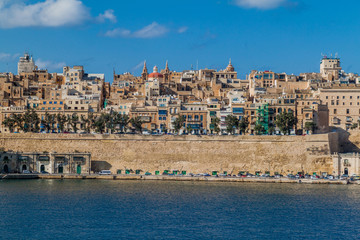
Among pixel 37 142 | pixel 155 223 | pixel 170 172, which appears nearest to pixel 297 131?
pixel 170 172

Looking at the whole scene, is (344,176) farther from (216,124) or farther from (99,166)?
(99,166)

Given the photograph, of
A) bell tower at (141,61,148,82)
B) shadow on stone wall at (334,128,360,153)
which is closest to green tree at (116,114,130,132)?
shadow on stone wall at (334,128,360,153)

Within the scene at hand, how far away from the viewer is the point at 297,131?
79812 mm

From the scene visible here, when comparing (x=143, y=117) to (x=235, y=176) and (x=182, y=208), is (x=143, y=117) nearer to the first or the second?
(x=235, y=176)

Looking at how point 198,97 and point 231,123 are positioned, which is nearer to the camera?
point 231,123

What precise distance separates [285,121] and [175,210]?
94.9 ft

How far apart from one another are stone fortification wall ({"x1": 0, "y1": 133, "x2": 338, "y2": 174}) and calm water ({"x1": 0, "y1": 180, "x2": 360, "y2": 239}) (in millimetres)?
6762

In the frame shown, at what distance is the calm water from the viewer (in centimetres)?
4391

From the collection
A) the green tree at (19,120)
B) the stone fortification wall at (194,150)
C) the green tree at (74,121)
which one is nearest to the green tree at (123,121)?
the stone fortification wall at (194,150)

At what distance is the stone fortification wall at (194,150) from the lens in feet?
235

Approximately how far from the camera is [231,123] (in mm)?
77000

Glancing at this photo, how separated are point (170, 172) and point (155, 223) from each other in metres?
25.5

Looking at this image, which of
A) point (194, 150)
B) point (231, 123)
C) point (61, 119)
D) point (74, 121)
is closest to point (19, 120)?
point (61, 119)

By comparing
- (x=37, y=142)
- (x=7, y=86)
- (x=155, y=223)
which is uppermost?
(x=7, y=86)
